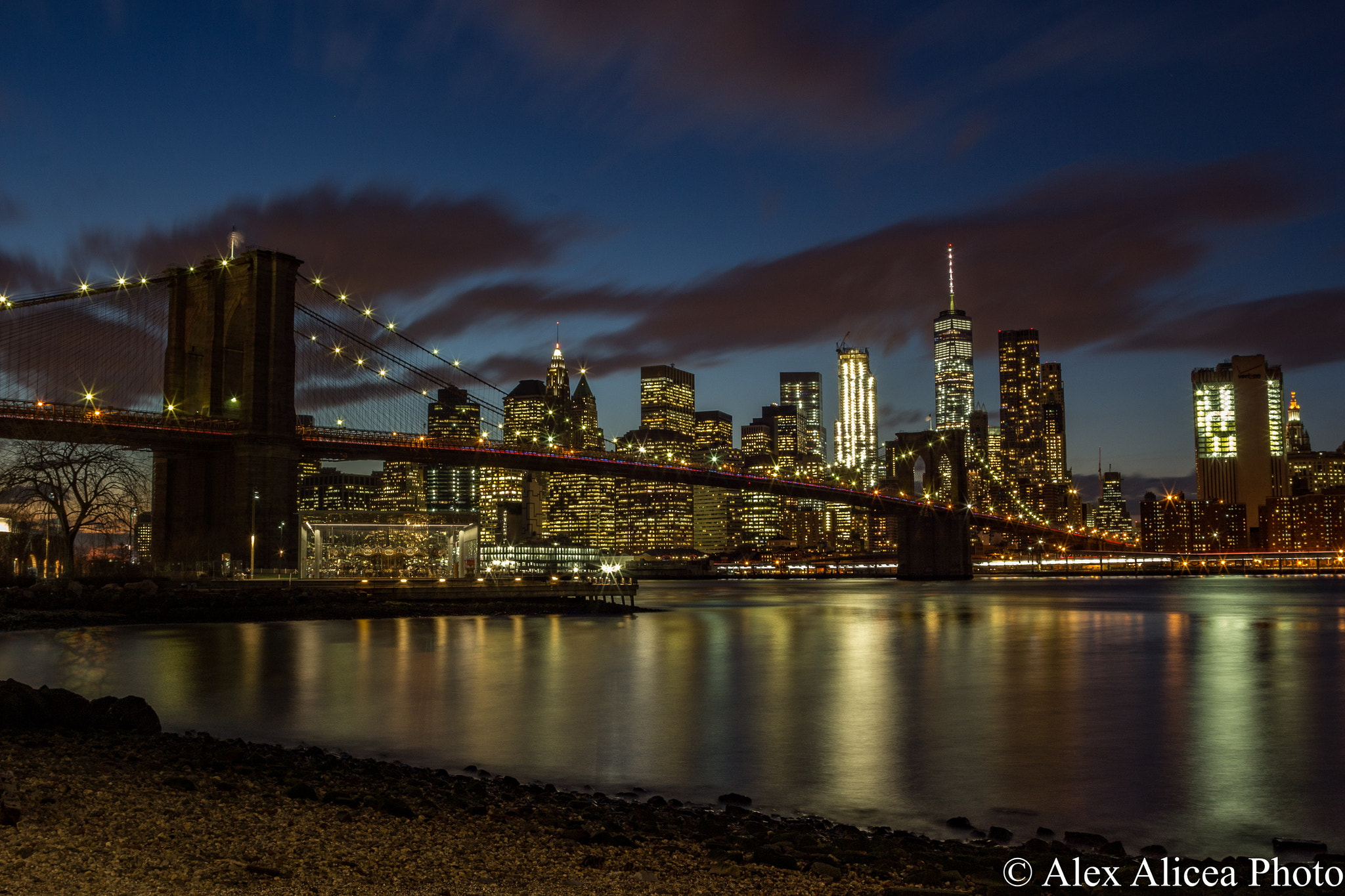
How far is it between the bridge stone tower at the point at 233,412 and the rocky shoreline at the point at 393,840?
39.8 m

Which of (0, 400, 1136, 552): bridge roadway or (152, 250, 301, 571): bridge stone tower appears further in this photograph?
(152, 250, 301, 571): bridge stone tower

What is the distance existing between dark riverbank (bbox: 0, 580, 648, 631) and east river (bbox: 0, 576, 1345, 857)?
209 cm

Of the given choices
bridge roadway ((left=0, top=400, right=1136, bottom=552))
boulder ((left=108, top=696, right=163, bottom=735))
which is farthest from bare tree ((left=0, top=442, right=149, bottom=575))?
boulder ((left=108, top=696, right=163, bottom=735))

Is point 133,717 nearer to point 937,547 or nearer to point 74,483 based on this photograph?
point 74,483

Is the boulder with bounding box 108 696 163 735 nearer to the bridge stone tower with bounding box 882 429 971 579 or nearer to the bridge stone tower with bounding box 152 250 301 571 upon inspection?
the bridge stone tower with bounding box 152 250 301 571

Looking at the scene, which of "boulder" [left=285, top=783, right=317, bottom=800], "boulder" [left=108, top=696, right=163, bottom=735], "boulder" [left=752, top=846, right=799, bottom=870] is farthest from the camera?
"boulder" [left=108, top=696, right=163, bottom=735]

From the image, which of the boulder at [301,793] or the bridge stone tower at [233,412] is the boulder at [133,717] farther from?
the bridge stone tower at [233,412]

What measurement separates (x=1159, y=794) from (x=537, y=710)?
1076cm

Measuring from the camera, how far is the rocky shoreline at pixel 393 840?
22.3ft

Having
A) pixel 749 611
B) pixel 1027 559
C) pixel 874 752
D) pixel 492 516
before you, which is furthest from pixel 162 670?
pixel 1027 559

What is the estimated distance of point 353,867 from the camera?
716cm

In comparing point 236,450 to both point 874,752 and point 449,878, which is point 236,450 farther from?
point 449,878

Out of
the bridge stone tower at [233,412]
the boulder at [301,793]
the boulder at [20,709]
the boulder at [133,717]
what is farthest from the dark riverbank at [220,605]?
the boulder at [301,793]

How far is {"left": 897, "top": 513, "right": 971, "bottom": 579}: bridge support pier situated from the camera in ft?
327
